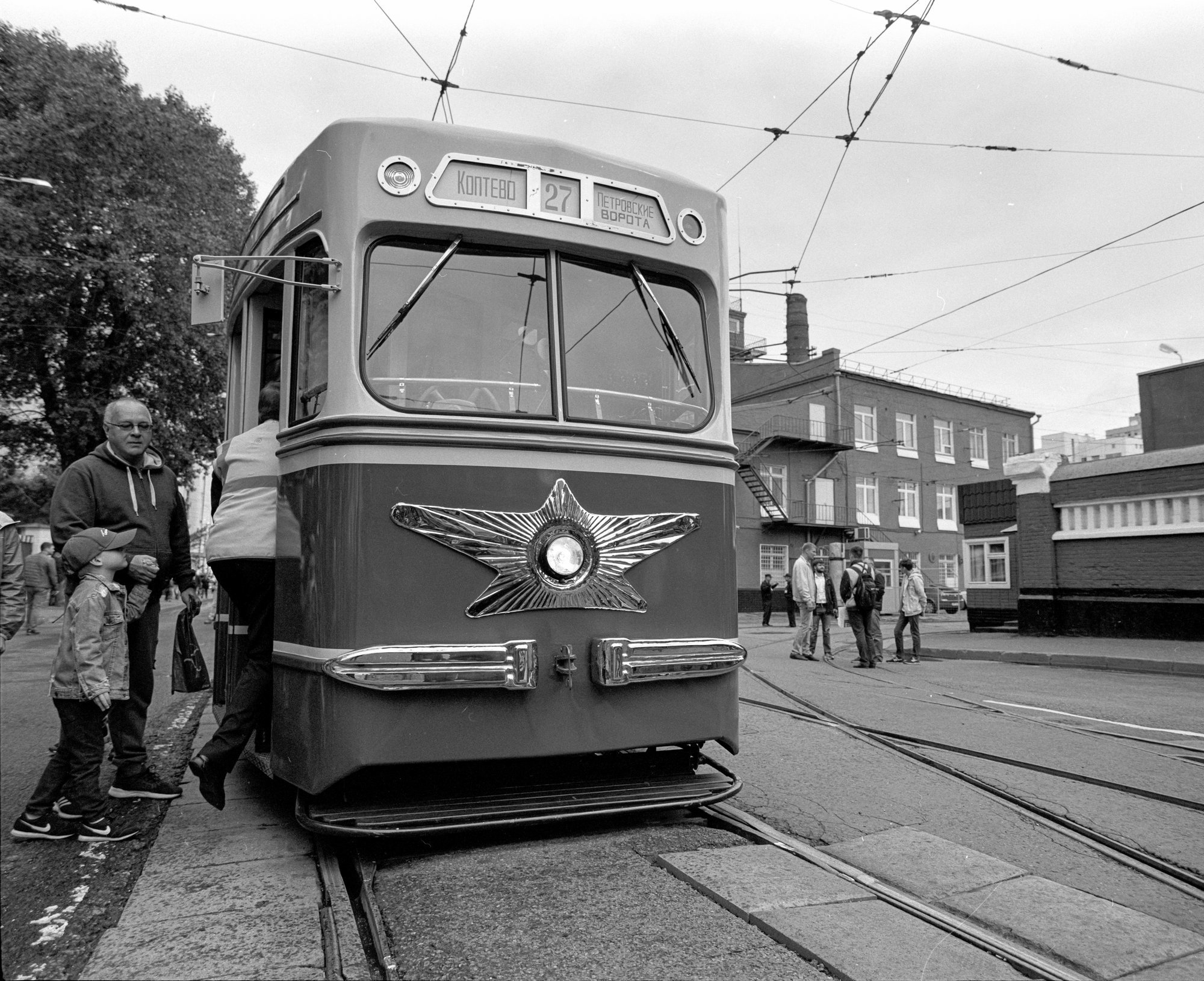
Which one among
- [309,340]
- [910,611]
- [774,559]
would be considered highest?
[309,340]

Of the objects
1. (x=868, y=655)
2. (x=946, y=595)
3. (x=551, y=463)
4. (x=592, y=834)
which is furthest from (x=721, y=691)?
(x=946, y=595)

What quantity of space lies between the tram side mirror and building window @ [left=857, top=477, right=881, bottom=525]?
38.2 metres

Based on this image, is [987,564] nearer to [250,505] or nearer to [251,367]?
[251,367]

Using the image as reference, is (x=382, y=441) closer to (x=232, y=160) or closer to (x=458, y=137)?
(x=458, y=137)

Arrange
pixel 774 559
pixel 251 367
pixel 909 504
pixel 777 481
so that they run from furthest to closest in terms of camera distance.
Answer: pixel 909 504 < pixel 777 481 < pixel 774 559 < pixel 251 367

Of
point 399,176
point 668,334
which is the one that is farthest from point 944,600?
point 399,176

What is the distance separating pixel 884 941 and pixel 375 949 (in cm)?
158

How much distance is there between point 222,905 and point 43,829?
1333 mm

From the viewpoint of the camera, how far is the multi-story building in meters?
37.2

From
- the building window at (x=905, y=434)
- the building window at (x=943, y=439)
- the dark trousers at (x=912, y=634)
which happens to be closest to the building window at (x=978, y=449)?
the building window at (x=943, y=439)

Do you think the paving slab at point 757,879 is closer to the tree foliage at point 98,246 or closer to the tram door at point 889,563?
the tree foliage at point 98,246

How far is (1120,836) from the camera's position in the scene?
4.34 metres

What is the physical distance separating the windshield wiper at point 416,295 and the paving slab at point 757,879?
93.5 inches

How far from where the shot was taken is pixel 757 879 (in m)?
3.57
